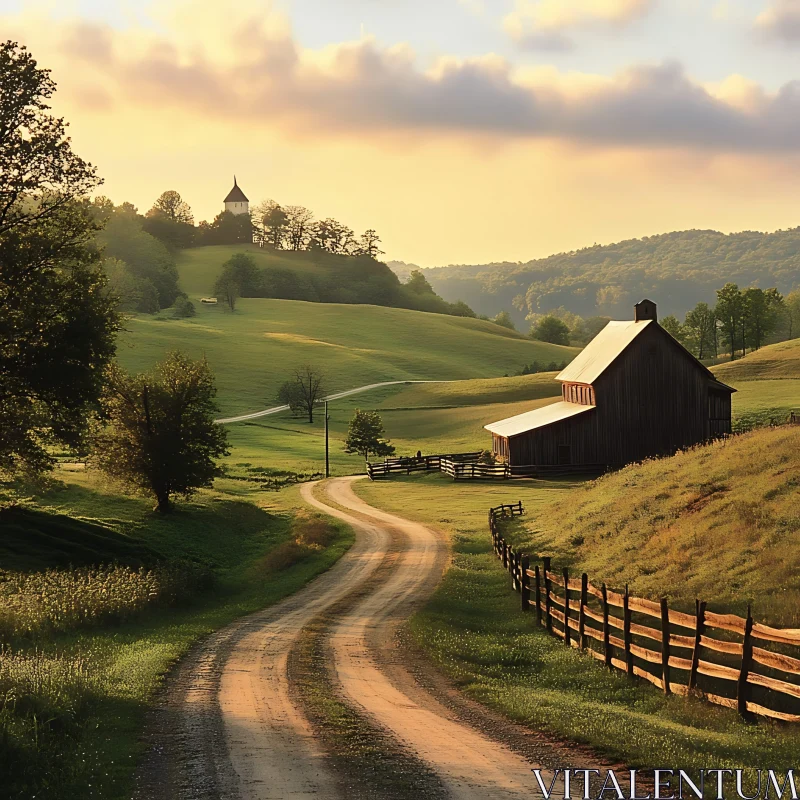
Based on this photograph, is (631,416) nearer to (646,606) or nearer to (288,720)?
(646,606)

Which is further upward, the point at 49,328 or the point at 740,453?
the point at 49,328

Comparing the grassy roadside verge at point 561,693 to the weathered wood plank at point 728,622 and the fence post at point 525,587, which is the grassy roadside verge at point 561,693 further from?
the weathered wood plank at point 728,622

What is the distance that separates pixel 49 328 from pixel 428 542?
60.4ft

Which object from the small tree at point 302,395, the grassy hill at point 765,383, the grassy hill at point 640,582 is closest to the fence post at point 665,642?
the grassy hill at point 640,582

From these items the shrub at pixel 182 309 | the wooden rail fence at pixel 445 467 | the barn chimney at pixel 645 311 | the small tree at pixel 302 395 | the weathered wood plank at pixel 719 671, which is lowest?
the wooden rail fence at pixel 445 467

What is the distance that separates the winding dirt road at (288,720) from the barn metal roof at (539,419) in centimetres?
4064

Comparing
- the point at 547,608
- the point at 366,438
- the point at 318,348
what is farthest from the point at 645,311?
the point at 318,348

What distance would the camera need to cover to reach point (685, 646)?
1625 centimetres

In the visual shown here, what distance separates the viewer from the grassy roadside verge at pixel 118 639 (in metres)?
11.7

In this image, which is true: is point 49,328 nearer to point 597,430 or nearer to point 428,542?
point 428,542

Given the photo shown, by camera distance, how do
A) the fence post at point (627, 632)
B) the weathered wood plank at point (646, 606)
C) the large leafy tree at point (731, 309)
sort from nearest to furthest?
the weathered wood plank at point (646, 606), the fence post at point (627, 632), the large leafy tree at point (731, 309)

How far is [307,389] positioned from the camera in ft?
381

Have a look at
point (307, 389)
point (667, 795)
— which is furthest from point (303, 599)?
point (307, 389)

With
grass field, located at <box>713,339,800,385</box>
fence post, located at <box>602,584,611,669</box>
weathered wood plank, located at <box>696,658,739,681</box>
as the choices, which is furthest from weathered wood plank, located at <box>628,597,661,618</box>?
grass field, located at <box>713,339,800,385</box>
